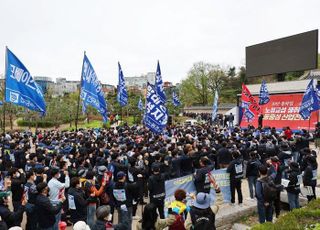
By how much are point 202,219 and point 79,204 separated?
2736 millimetres

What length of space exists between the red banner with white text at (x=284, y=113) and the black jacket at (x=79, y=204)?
22763mm

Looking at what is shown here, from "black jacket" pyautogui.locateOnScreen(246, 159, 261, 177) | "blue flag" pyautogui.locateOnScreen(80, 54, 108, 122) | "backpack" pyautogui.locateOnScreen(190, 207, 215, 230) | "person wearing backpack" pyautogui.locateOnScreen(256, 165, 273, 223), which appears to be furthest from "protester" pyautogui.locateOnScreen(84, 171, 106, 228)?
"blue flag" pyautogui.locateOnScreen(80, 54, 108, 122)

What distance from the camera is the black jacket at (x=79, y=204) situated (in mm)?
5988

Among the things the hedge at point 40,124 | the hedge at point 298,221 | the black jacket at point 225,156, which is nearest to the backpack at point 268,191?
the hedge at point 298,221

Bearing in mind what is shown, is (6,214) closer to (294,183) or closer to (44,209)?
(44,209)

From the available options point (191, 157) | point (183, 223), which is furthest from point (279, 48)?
point (183, 223)

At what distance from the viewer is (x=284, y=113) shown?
1076 inches

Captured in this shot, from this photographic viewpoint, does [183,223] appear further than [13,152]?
No

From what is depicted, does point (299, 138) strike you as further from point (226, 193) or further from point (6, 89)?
point (6, 89)

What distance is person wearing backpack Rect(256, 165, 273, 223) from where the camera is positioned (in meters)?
6.53

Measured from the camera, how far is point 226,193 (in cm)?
845

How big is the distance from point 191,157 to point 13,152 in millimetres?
7031

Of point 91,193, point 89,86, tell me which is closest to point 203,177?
point 91,193

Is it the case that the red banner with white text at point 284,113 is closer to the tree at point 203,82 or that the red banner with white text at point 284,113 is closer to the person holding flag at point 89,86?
the person holding flag at point 89,86
